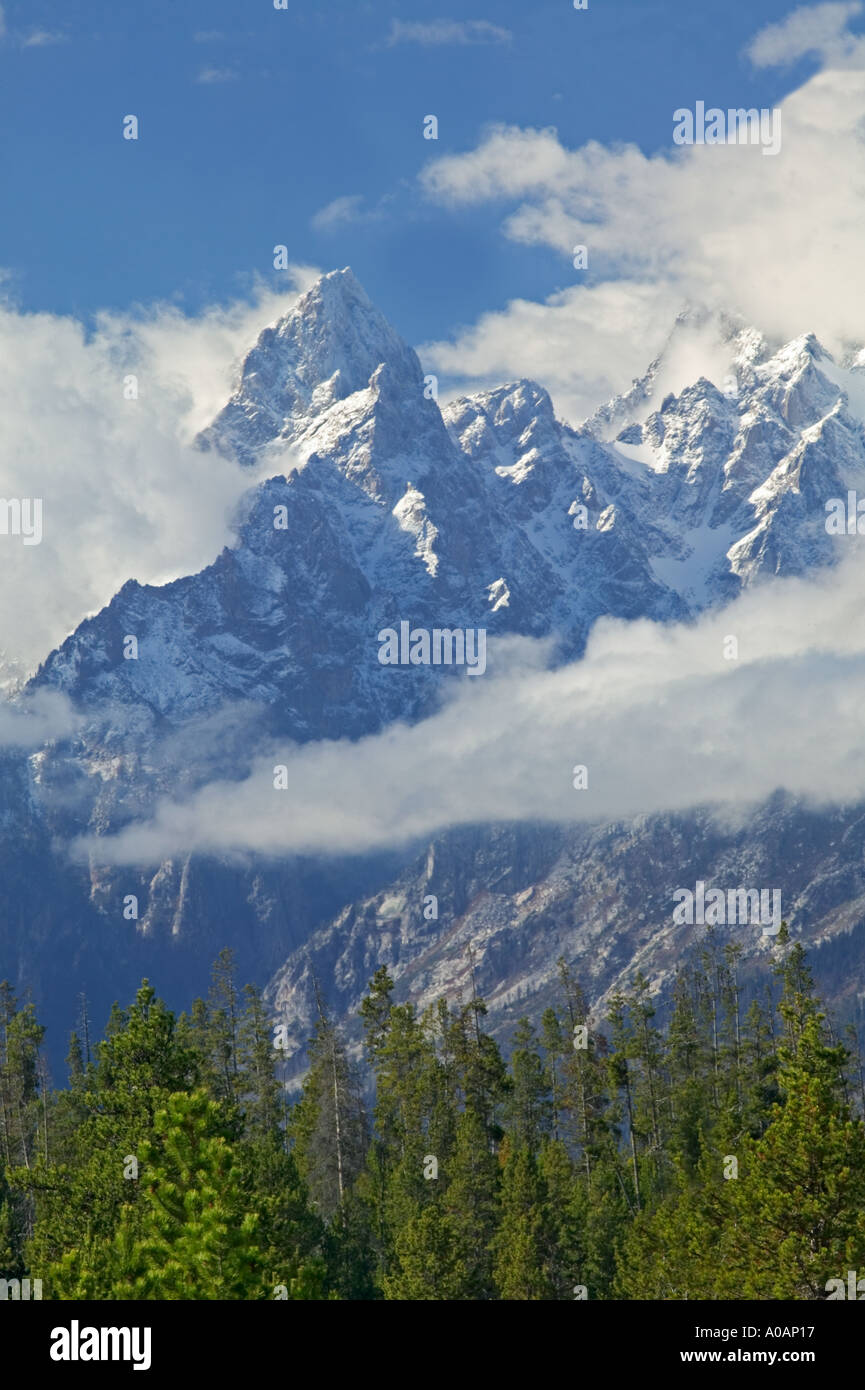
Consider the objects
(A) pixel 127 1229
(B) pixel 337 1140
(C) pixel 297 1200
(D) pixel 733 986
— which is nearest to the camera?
(A) pixel 127 1229

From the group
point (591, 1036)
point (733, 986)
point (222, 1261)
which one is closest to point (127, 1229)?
point (222, 1261)

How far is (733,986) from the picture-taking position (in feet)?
466

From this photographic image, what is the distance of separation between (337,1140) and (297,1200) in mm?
24636

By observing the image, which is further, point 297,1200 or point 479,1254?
point 479,1254

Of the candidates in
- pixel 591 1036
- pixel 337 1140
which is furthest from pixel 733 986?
pixel 337 1140
